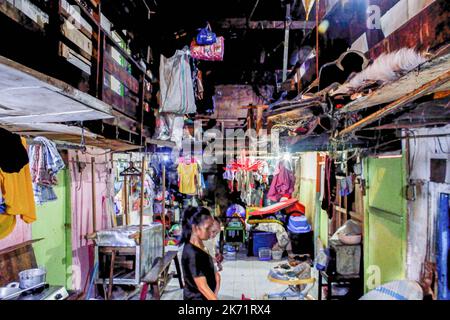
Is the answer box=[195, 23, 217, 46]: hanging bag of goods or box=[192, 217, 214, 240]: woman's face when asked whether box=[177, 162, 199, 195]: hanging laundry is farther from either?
box=[192, 217, 214, 240]: woman's face

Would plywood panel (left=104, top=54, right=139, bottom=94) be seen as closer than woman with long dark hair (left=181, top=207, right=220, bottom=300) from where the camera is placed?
No

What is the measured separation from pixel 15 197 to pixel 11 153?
29.4 inches

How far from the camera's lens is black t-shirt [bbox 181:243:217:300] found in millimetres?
4629

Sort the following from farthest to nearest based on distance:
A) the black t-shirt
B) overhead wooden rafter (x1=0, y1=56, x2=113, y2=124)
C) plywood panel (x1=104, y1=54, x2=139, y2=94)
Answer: plywood panel (x1=104, y1=54, x2=139, y2=94) < the black t-shirt < overhead wooden rafter (x1=0, y1=56, x2=113, y2=124)

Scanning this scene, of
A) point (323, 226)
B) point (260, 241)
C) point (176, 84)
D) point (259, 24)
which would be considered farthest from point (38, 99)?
point (323, 226)

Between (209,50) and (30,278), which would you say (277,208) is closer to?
(209,50)

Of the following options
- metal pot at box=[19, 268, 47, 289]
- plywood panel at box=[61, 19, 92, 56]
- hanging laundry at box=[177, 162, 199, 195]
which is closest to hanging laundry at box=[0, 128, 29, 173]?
metal pot at box=[19, 268, 47, 289]

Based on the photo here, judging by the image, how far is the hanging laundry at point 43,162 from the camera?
18.2 feet

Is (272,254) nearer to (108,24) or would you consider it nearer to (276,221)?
(276,221)

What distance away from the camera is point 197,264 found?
15.3 ft

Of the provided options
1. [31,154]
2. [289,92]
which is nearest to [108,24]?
[31,154]

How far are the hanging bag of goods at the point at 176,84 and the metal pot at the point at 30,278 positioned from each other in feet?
18.8

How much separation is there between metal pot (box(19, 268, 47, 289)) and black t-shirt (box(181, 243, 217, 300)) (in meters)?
2.80

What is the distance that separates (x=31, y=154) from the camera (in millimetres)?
5914
